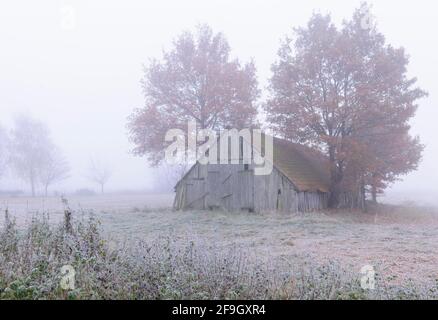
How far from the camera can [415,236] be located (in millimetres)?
12953

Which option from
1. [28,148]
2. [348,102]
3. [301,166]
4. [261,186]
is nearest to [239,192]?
[261,186]

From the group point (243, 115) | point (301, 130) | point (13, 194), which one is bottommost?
point (13, 194)

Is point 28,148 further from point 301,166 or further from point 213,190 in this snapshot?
point 301,166

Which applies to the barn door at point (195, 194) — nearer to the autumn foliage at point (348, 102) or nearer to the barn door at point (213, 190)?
the barn door at point (213, 190)

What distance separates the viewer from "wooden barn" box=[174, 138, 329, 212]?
66.2 ft

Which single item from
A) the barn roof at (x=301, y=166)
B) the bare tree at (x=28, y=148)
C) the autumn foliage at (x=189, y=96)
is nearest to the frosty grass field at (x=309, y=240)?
the barn roof at (x=301, y=166)

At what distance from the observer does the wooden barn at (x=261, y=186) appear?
20188 mm

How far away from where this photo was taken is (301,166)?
2344 centimetres

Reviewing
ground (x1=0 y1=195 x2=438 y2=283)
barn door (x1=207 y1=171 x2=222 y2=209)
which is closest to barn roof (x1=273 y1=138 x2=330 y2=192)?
ground (x1=0 y1=195 x2=438 y2=283)

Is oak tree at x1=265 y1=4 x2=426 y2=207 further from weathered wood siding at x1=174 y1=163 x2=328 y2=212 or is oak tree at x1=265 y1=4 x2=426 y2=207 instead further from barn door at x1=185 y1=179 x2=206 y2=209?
barn door at x1=185 y1=179 x2=206 y2=209

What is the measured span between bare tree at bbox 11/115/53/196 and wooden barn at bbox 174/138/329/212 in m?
39.2
